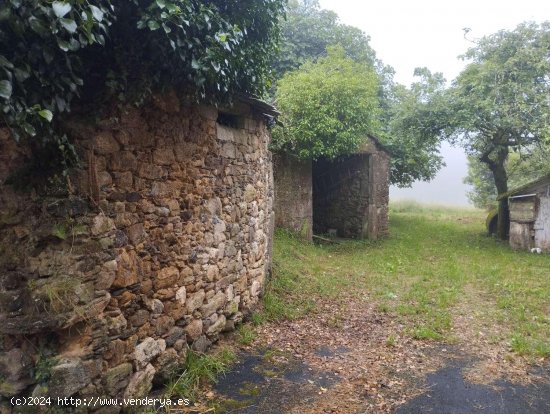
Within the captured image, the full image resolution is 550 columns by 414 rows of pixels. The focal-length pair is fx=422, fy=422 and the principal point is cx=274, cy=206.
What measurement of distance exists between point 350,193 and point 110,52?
11.1 metres

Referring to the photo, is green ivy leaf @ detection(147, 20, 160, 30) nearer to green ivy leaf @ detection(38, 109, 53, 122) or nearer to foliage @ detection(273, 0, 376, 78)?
green ivy leaf @ detection(38, 109, 53, 122)

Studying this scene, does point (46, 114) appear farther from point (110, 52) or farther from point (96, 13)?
point (110, 52)

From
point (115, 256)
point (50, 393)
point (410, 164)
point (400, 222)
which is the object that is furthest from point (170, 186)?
point (400, 222)

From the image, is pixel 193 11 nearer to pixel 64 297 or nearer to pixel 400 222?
pixel 64 297

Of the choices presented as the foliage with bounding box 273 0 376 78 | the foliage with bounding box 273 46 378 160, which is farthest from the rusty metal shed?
the foliage with bounding box 273 0 376 78

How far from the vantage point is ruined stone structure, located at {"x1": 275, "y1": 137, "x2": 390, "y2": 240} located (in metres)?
13.0

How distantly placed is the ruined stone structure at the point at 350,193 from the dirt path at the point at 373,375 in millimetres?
6227

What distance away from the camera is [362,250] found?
39.1ft

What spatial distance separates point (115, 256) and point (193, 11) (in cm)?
211

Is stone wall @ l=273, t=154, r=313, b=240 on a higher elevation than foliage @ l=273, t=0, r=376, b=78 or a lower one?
lower

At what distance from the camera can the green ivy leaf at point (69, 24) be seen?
235 centimetres

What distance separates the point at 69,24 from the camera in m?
2.37

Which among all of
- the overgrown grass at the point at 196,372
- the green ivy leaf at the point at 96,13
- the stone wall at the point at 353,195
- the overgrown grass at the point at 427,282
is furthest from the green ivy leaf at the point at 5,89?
the stone wall at the point at 353,195

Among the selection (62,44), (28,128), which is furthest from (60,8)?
(28,128)
